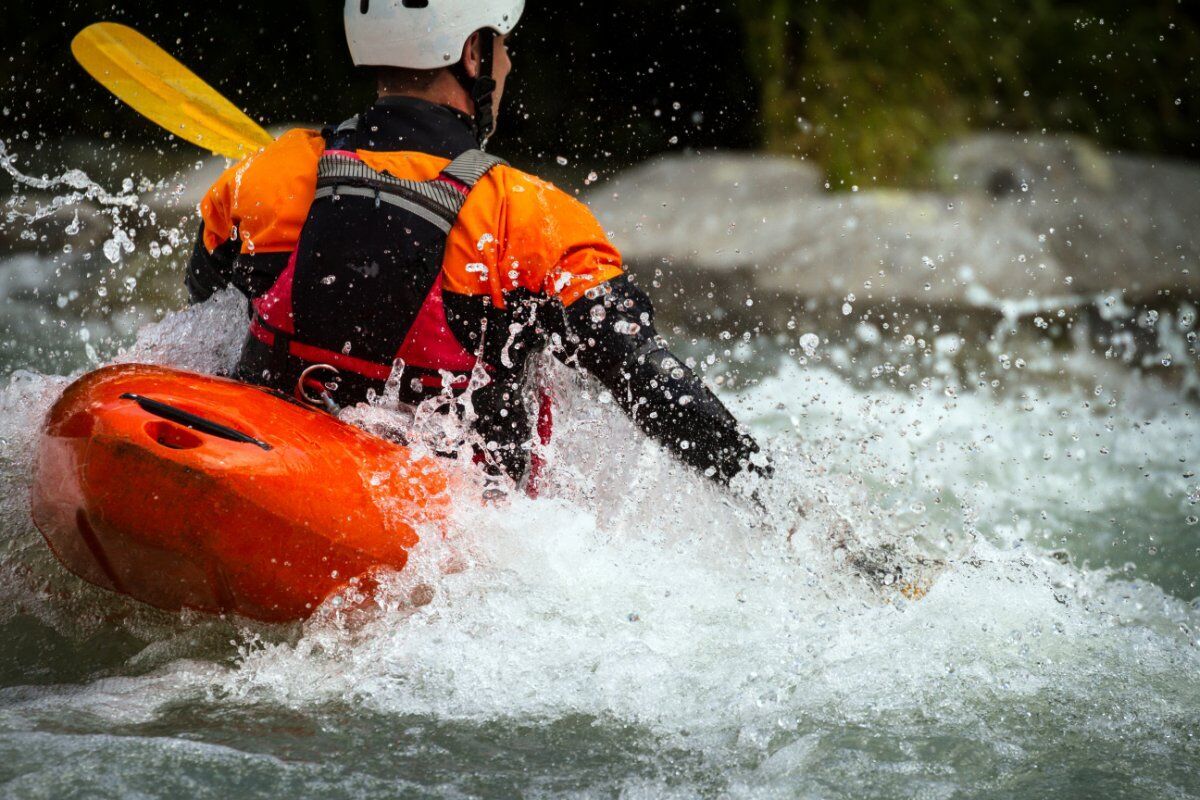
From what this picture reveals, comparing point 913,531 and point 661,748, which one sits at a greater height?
point 913,531

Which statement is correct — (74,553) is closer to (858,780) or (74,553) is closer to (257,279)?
(257,279)

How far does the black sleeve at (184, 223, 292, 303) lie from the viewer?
2.54 meters

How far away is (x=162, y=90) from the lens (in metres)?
3.35

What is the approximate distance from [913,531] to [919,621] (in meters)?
1.26

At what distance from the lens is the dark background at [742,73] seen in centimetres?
820

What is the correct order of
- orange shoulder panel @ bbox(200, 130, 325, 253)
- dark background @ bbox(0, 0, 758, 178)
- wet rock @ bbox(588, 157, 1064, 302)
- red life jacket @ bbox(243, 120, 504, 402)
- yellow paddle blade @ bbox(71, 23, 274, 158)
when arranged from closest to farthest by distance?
red life jacket @ bbox(243, 120, 504, 402), orange shoulder panel @ bbox(200, 130, 325, 253), yellow paddle blade @ bbox(71, 23, 274, 158), wet rock @ bbox(588, 157, 1064, 302), dark background @ bbox(0, 0, 758, 178)

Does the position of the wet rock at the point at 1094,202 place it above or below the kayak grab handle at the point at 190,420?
above

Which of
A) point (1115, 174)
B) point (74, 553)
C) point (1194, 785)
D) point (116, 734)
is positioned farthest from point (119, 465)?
point (1115, 174)

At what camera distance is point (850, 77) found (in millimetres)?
8219

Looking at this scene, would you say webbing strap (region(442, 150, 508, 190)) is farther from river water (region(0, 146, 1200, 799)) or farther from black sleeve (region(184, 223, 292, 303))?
river water (region(0, 146, 1200, 799))

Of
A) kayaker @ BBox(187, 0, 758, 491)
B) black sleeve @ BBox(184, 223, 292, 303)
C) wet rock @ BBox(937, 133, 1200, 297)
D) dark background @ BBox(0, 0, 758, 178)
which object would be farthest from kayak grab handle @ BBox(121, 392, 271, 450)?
dark background @ BBox(0, 0, 758, 178)

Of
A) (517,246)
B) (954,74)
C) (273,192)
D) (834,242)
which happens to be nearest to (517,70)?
(954,74)

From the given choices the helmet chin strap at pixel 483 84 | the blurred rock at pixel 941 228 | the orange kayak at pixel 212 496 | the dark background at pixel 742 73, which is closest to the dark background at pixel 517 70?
the dark background at pixel 742 73

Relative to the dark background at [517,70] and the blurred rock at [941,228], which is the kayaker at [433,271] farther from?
the dark background at [517,70]
